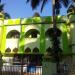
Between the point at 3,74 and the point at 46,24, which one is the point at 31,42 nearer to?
the point at 46,24

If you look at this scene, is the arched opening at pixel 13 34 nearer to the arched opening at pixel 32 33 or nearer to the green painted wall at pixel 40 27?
the green painted wall at pixel 40 27

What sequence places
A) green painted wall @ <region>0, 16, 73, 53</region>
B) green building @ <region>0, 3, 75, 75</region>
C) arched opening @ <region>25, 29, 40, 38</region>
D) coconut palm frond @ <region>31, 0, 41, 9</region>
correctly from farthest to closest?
1. arched opening @ <region>25, 29, 40, 38</region>
2. green painted wall @ <region>0, 16, 73, 53</region>
3. green building @ <region>0, 3, 75, 75</region>
4. coconut palm frond @ <region>31, 0, 41, 9</region>

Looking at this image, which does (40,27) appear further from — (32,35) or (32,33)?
(32,35)

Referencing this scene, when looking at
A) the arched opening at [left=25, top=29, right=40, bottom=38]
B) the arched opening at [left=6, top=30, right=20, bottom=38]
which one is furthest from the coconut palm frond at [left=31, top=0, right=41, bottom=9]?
the arched opening at [left=6, top=30, right=20, bottom=38]

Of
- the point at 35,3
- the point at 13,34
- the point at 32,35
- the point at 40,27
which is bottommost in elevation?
the point at 32,35

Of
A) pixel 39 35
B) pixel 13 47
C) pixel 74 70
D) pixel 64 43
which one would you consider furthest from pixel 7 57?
pixel 74 70

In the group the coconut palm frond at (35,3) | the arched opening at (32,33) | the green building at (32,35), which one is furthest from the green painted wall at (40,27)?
the coconut palm frond at (35,3)

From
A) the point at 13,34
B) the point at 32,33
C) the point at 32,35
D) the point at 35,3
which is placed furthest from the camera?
the point at 13,34

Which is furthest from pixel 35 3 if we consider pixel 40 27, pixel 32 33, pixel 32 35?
pixel 32 35

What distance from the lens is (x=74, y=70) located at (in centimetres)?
1898

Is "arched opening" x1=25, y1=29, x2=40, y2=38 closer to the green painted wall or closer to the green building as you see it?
the green building

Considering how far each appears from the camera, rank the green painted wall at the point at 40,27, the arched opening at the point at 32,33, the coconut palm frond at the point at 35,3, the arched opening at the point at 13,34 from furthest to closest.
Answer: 1. the arched opening at the point at 13,34
2. the arched opening at the point at 32,33
3. the green painted wall at the point at 40,27
4. the coconut palm frond at the point at 35,3

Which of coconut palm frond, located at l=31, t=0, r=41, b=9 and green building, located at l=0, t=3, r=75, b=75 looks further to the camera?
green building, located at l=0, t=3, r=75, b=75

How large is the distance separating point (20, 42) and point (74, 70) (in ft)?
83.6
